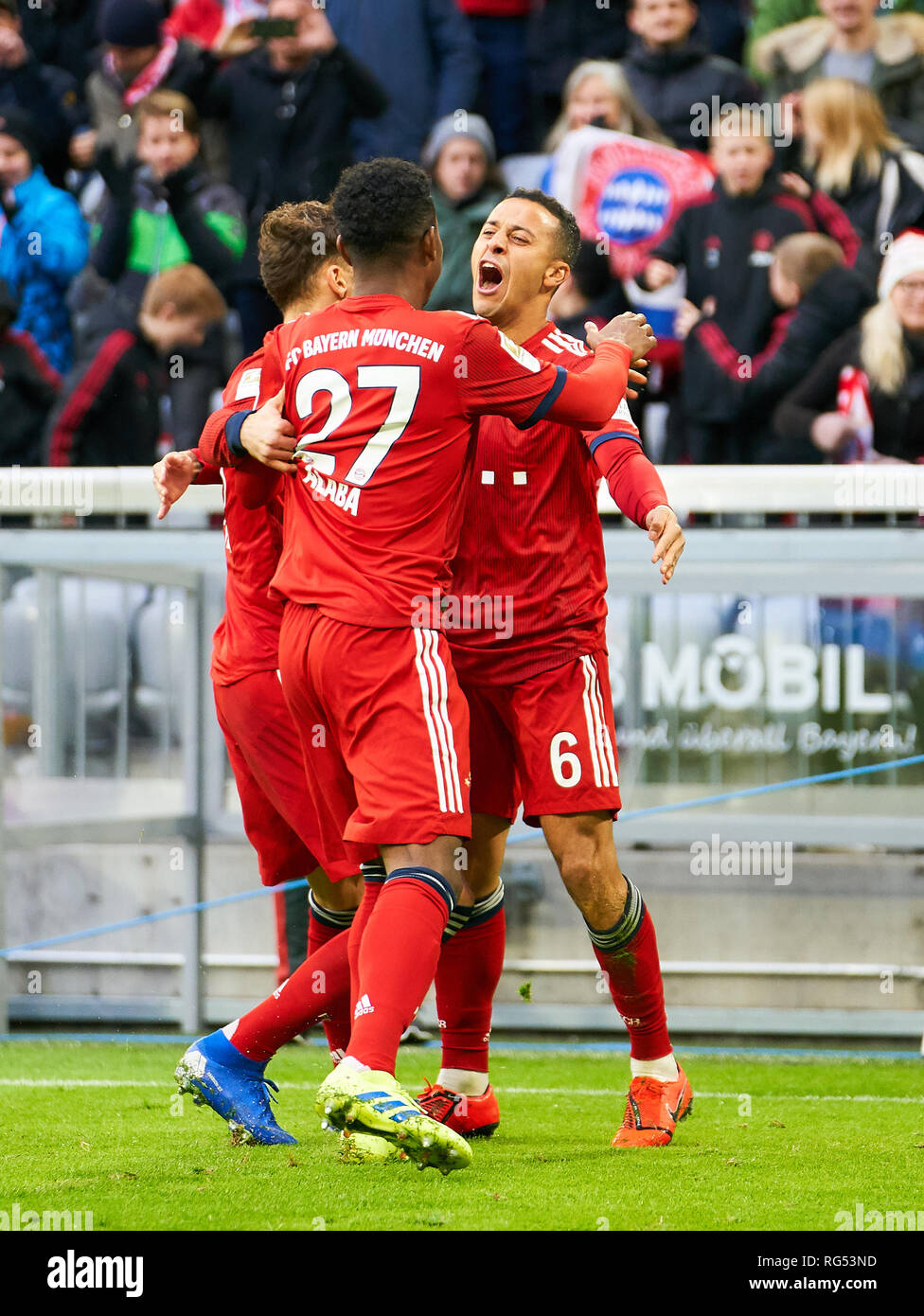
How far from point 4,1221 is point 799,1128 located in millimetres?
1879

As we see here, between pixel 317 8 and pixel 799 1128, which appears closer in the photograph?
pixel 799 1128

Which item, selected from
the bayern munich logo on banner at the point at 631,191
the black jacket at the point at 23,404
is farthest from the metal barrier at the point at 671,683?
the bayern munich logo on banner at the point at 631,191

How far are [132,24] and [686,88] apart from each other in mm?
2591

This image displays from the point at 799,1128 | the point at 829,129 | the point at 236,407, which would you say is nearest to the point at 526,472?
the point at 236,407

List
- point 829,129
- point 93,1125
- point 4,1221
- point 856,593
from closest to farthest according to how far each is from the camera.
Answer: point 4,1221, point 93,1125, point 856,593, point 829,129

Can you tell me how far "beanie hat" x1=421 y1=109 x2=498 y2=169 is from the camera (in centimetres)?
705

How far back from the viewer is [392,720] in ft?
9.48

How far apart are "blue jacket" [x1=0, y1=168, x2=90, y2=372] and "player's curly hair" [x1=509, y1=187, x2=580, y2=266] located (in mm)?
4148

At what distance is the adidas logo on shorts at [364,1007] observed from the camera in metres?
2.75

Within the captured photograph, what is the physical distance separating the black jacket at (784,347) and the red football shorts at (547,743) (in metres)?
3.28

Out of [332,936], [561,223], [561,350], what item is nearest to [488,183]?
[561,223]

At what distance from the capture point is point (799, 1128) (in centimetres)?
376

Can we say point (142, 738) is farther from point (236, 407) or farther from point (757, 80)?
point (757, 80)

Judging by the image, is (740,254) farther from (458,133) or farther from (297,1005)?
(297,1005)
